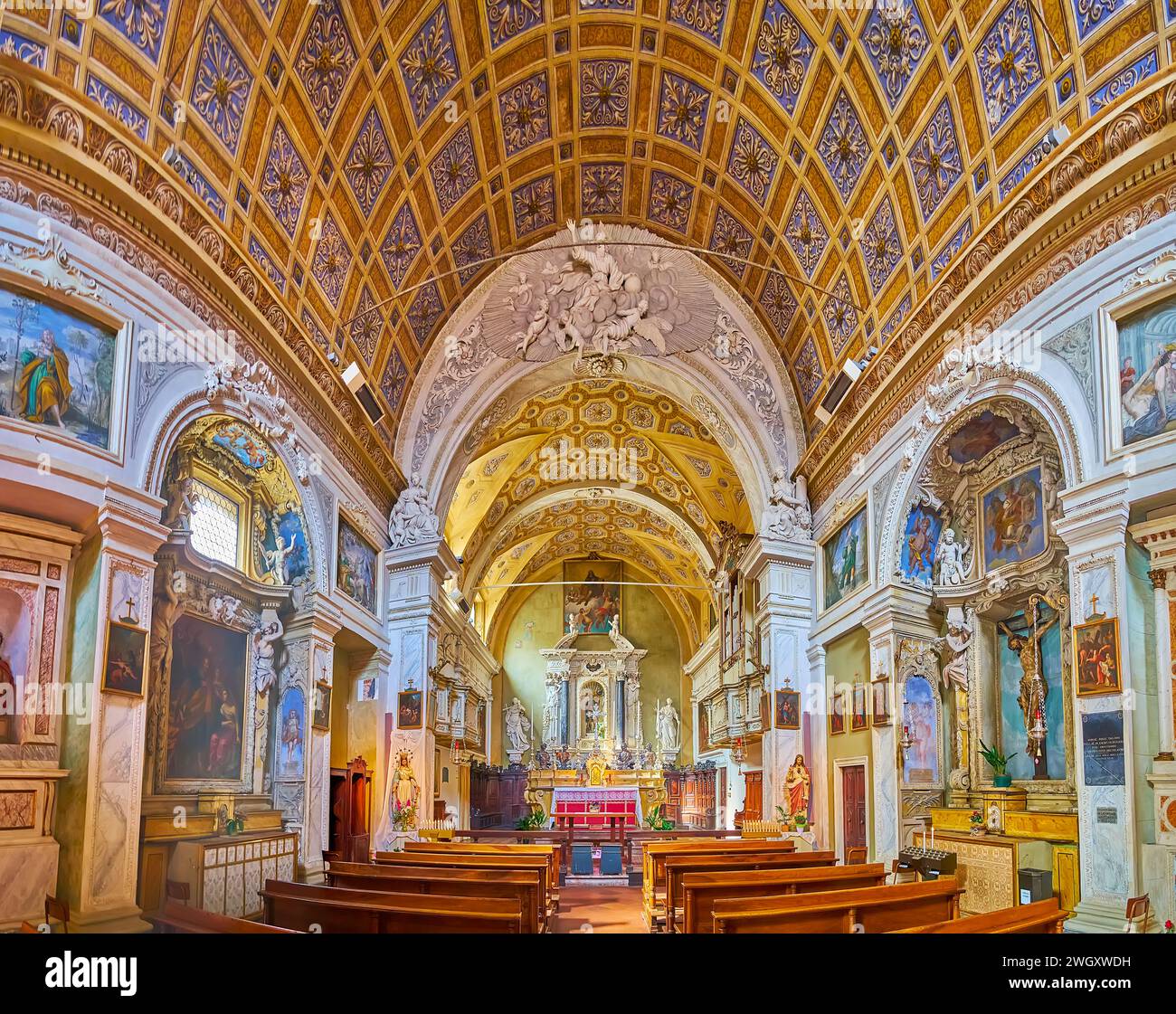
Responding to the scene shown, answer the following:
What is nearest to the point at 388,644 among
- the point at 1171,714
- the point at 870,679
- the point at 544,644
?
the point at 870,679

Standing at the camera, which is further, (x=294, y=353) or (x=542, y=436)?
(x=542, y=436)

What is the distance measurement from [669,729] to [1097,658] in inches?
1154

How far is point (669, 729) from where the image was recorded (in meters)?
38.0

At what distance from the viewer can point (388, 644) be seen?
19.7 m

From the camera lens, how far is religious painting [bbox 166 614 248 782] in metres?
12.6

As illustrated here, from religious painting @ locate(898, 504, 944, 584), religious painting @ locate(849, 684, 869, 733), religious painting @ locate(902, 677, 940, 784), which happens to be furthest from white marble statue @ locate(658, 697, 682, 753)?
religious painting @ locate(898, 504, 944, 584)

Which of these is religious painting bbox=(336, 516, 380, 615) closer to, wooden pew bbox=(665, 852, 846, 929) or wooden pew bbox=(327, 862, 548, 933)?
wooden pew bbox=(327, 862, 548, 933)

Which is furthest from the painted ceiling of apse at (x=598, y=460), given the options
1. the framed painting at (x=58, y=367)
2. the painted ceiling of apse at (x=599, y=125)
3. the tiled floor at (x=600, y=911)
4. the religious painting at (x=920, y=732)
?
the framed painting at (x=58, y=367)

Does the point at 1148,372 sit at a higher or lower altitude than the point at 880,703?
higher

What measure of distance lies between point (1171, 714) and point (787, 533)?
10803 mm

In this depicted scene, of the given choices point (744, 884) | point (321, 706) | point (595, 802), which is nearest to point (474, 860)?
point (321, 706)

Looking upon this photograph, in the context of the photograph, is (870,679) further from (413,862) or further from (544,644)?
(544,644)

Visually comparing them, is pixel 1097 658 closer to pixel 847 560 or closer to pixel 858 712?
pixel 858 712

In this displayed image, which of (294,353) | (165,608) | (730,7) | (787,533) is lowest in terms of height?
(165,608)
